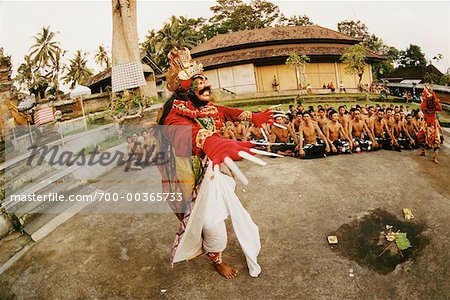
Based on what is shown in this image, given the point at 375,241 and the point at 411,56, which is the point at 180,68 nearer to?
the point at 375,241

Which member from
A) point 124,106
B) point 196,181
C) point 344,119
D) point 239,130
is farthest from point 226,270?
point 124,106

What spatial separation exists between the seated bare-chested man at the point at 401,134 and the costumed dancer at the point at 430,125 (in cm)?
48

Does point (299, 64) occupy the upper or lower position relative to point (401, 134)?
upper

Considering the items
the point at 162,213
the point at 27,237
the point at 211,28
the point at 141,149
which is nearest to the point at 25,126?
the point at 141,149

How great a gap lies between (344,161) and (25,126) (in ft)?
25.8

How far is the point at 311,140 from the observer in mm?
7379

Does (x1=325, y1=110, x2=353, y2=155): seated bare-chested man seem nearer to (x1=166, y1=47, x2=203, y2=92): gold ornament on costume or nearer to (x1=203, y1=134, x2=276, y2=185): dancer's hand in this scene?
(x1=166, y1=47, x2=203, y2=92): gold ornament on costume

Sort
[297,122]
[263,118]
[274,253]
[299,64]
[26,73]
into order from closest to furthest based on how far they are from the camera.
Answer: [263,118]
[274,253]
[297,122]
[299,64]
[26,73]

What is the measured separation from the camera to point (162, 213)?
4.99 m

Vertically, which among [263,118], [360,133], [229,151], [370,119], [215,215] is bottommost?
[360,133]

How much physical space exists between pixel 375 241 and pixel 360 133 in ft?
14.3

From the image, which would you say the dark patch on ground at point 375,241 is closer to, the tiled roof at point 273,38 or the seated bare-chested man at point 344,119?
the seated bare-chested man at point 344,119

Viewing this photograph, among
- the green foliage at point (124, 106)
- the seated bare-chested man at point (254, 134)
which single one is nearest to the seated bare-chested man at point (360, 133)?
the seated bare-chested man at point (254, 134)

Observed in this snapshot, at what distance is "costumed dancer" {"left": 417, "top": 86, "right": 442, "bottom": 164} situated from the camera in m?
6.81
